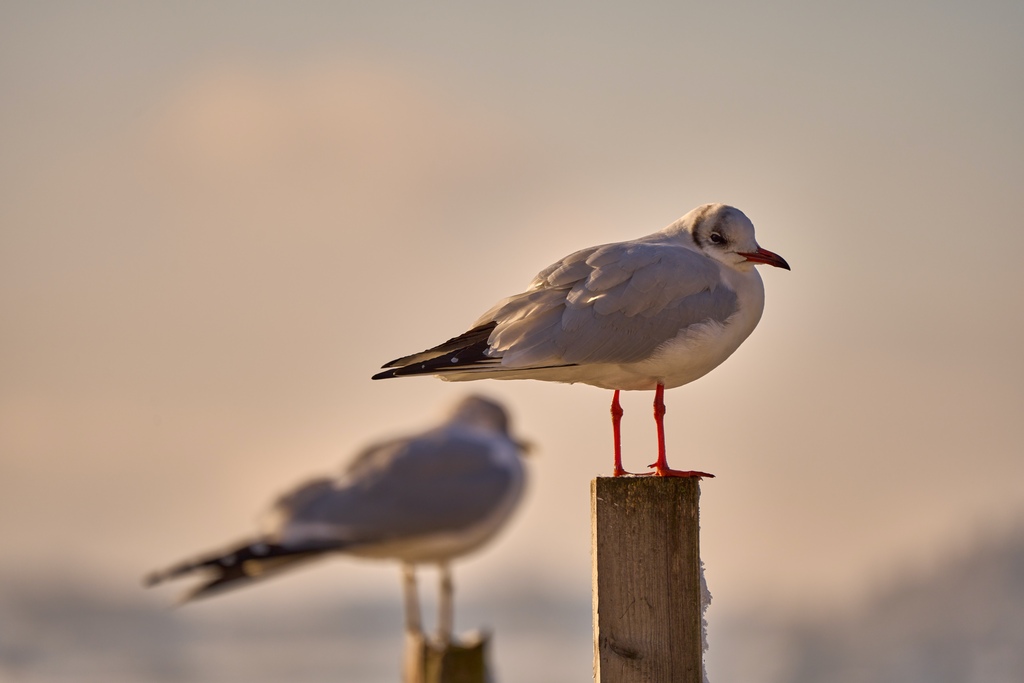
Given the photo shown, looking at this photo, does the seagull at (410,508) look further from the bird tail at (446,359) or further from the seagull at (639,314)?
the seagull at (639,314)

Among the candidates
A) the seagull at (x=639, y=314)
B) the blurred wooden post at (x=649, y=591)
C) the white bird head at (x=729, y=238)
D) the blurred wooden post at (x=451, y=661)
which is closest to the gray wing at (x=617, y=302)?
the seagull at (x=639, y=314)

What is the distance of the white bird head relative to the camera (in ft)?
28.2

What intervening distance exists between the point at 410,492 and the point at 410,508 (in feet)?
0.15

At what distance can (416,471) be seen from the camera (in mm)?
4824

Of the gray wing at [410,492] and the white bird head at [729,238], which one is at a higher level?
the white bird head at [729,238]

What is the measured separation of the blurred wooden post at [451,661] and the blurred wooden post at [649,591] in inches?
77.7

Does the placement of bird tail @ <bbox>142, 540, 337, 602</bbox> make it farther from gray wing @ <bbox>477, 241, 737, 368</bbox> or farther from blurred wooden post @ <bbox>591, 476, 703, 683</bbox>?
gray wing @ <bbox>477, 241, 737, 368</bbox>

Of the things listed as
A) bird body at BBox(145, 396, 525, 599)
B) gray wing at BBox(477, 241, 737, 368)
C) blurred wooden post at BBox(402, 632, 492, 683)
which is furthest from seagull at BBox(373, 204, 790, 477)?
blurred wooden post at BBox(402, 632, 492, 683)

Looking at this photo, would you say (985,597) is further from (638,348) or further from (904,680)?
(638,348)

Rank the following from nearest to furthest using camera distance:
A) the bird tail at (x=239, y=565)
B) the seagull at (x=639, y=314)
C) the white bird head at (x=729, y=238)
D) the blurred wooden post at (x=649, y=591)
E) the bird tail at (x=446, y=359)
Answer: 1. the bird tail at (x=239, y=565)
2. the blurred wooden post at (x=649, y=591)
3. the bird tail at (x=446, y=359)
4. the seagull at (x=639, y=314)
5. the white bird head at (x=729, y=238)

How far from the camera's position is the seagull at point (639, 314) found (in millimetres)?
8102

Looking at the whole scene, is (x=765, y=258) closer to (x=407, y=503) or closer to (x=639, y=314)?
(x=639, y=314)

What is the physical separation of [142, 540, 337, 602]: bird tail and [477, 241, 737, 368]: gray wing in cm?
369

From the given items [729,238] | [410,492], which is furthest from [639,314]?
[410,492]
